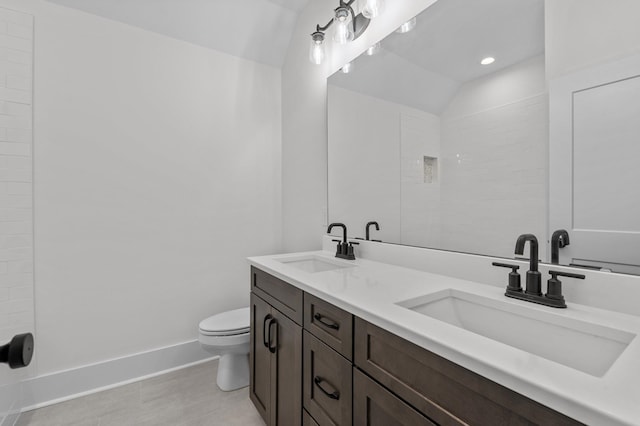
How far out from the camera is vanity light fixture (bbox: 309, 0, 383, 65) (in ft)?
4.89

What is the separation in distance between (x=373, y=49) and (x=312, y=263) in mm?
1333

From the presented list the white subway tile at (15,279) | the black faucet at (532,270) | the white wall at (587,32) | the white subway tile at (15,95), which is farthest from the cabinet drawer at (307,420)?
the white subway tile at (15,95)

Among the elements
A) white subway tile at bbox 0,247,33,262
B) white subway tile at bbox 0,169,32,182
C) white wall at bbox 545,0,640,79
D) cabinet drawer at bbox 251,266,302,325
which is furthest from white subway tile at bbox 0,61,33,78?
white wall at bbox 545,0,640,79

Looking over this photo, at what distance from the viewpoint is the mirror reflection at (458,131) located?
102cm

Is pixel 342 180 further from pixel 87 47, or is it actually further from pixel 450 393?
pixel 87 47

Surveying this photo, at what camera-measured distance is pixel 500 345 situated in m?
0.62

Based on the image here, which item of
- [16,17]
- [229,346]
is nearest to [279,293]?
[229,346]

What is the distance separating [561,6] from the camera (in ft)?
3.12

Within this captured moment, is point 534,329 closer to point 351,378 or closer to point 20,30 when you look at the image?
point 351,378

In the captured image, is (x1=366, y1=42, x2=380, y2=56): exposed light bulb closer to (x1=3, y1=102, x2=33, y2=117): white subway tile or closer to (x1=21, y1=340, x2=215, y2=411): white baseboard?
(x1=3, y1=102, x2=33, y2=117): white subway tile

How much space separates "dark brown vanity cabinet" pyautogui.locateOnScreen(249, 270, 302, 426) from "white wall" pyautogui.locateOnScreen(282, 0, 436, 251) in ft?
2.65

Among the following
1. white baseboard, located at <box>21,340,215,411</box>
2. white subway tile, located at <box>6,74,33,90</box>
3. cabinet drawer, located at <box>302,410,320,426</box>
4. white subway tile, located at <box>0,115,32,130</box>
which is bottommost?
white baseboard, located at <box>21,340,215,411</box>

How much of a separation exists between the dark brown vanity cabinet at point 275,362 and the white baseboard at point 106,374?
909 millimetres

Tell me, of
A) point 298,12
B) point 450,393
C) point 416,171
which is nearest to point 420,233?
point 416,171
